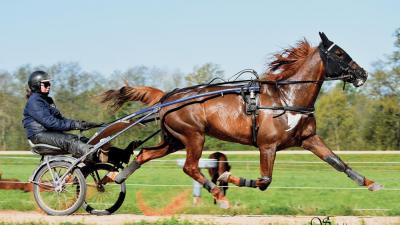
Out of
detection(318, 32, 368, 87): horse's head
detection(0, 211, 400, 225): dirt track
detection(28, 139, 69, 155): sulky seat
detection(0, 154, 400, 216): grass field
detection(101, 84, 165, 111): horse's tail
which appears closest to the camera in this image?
detection(0, 211, 400, 225): dirt track

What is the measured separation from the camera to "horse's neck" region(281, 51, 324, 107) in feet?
28.1

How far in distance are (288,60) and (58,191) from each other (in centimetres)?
359

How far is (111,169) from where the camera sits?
9289 mm

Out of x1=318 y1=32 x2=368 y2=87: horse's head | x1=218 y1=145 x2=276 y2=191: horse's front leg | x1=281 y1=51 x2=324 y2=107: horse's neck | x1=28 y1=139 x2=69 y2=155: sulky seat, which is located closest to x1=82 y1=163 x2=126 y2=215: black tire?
x1=28 y1=139 x2=69 y2=155: sulky seat

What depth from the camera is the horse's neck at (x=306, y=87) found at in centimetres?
858

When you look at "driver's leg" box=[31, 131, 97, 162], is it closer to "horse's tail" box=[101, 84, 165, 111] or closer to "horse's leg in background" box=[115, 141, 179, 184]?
"horse's leg in background" box=[115, 141, 179, 184]

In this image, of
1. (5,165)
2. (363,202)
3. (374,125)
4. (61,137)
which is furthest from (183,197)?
(374,125)

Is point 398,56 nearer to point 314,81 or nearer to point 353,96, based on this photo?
point 353,96

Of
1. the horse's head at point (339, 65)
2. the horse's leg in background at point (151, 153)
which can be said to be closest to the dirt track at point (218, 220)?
the horse's leg in background at point (151, 153)

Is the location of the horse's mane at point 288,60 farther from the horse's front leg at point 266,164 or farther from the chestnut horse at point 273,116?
the horse's front leg at point 266,164

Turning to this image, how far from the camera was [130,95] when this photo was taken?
1008cm

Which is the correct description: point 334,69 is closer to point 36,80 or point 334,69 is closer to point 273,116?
point 273,116

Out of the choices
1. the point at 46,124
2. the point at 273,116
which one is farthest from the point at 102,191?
the point at 273,116

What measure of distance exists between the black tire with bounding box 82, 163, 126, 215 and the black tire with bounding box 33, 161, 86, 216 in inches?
12.8
